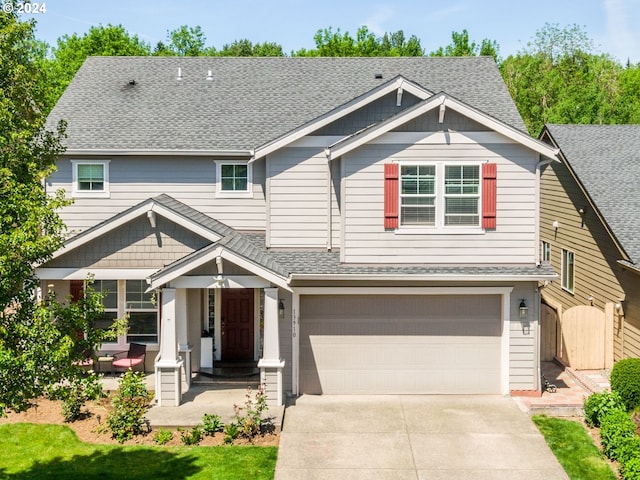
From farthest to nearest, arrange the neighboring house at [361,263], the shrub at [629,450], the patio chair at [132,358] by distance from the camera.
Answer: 1. the patio chair at [132,358]
2. the neighboring house at [361,263]
3. the shrub at [629,450]

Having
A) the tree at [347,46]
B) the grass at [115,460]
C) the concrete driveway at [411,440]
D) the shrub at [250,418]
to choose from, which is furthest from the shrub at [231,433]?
the tree at [347,46]

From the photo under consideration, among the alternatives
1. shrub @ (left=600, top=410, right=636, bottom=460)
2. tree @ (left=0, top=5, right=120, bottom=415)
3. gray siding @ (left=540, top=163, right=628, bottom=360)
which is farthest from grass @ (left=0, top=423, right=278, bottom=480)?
gray siding @ (left=540, top=163, right=628, bottom=360)

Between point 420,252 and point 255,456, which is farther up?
point 420,252

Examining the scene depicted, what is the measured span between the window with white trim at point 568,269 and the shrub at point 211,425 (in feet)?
44.8

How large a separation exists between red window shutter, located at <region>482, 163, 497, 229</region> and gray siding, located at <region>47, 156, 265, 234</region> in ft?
20.3

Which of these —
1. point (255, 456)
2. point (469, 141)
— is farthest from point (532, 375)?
point (255, 456)

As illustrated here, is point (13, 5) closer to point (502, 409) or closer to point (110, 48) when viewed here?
point (502, 409)

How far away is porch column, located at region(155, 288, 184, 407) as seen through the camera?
16094mm

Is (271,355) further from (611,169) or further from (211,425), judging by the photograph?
(611,169)

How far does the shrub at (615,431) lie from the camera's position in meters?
13.6

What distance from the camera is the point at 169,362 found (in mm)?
16156

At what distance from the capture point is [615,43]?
228ft

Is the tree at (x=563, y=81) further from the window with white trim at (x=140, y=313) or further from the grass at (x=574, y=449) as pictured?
the window with white trim at (x=140, y=313)

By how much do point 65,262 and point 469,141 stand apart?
32.8 feet
